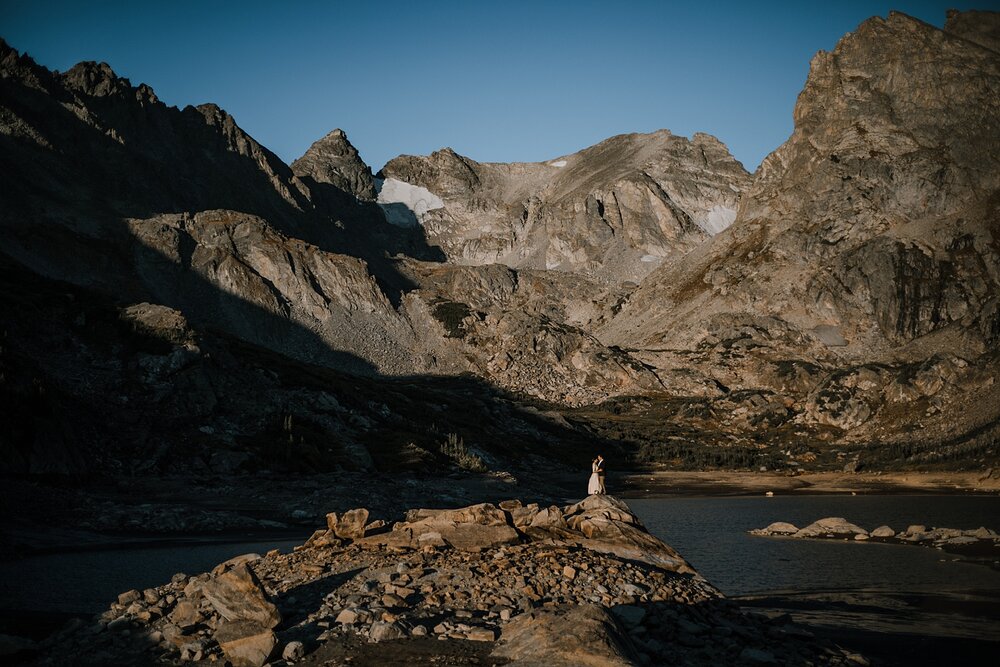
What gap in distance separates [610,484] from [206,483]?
61.9 m

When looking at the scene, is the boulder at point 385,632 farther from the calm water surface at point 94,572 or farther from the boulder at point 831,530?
the boulder at point 831,530

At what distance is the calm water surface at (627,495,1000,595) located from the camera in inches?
1366

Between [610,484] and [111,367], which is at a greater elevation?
[111,367]

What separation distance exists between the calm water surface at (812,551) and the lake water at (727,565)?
0.05 meters

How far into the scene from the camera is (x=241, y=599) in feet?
59.2

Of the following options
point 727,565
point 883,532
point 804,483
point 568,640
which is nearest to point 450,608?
point 568,640

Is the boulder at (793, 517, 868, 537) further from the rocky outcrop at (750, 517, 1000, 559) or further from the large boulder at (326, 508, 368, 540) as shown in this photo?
the large boulder at (326, 508, 368, 540)

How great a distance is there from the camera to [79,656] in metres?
17.2

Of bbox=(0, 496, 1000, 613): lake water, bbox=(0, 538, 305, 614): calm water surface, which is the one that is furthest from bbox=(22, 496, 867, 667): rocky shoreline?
bbox=(0, 496, 1000, 613): lake water

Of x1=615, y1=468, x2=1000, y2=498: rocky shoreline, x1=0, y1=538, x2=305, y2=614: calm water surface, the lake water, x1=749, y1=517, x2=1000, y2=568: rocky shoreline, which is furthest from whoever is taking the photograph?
x1=615, y1=468, x2=1000, y2=498: rocky shoreline

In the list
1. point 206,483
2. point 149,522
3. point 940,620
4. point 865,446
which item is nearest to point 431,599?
point 940,620

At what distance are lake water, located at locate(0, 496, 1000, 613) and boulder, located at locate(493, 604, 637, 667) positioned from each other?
13.3 m

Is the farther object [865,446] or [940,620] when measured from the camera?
[865,446]

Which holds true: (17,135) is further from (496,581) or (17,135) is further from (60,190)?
(496,581)
